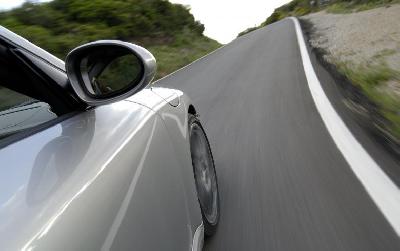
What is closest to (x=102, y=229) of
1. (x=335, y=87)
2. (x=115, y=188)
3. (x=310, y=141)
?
(x=115, y=188)

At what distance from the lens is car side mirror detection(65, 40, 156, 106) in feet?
7.12

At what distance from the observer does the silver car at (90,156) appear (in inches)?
55.7

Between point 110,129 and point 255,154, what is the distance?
3481mm

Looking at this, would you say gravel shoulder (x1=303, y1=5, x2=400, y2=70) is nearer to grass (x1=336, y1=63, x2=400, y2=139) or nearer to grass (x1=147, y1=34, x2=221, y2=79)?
grass (x1=336, y1=63, x2=400, y2=139)

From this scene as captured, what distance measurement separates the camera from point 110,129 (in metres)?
2.12

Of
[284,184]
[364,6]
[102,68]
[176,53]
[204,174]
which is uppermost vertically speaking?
[102,68]

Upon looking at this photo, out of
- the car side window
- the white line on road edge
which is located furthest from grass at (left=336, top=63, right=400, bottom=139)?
the car side window

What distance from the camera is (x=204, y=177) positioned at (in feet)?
12.2

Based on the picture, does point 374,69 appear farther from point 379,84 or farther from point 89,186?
point 89,186

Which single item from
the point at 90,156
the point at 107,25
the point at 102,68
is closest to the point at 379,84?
the point at 102,68

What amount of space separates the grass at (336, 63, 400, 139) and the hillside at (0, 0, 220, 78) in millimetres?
7744

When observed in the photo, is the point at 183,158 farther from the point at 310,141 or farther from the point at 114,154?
the point at 310,141

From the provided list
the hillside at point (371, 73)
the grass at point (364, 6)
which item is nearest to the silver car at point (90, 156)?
the hillside at point (371, 73)

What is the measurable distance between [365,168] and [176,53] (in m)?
20.7
